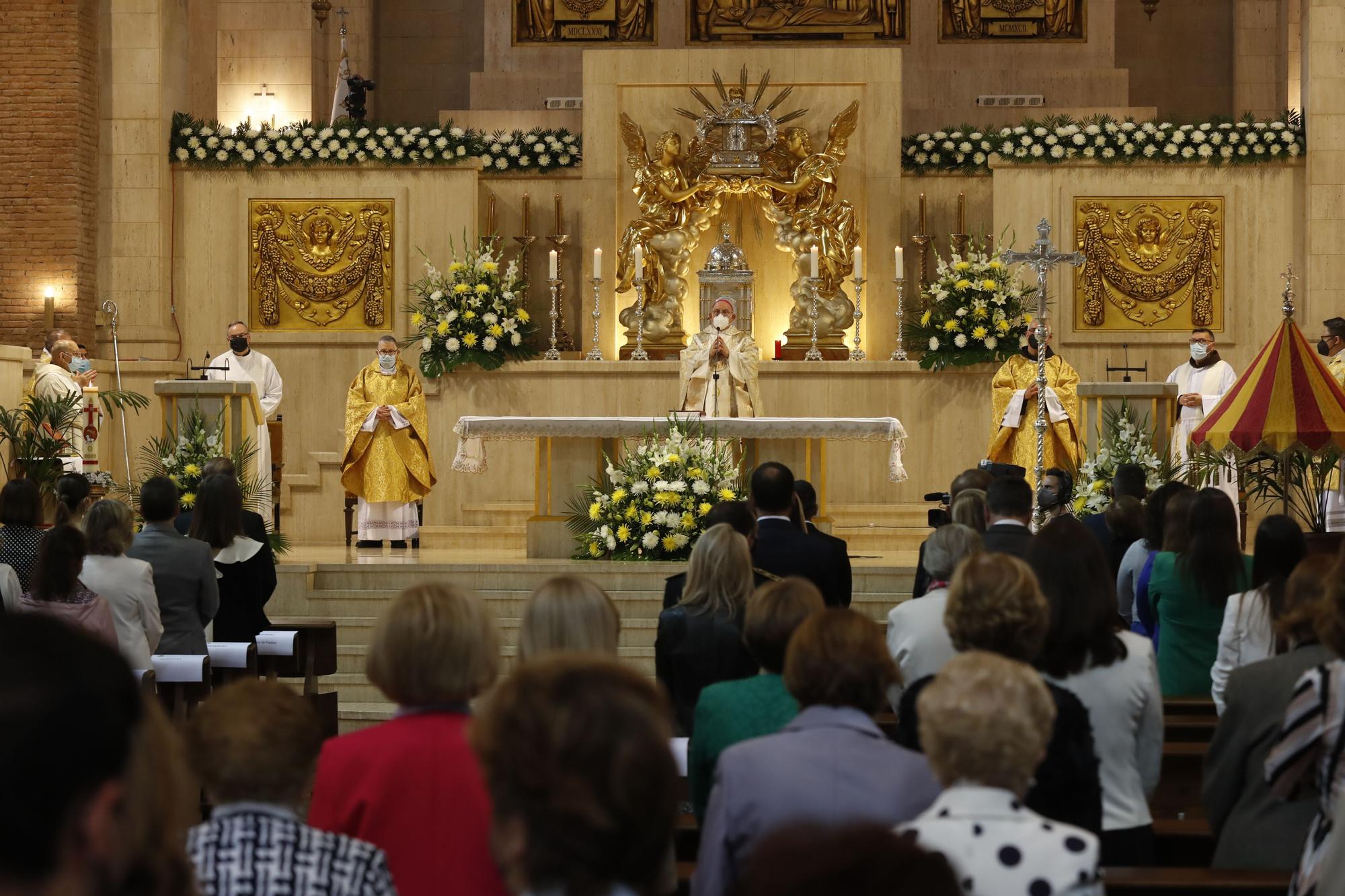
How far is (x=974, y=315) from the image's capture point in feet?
50.2

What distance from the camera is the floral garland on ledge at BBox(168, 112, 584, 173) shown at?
16953mm

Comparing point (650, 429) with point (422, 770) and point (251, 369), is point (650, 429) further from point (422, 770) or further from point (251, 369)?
point (422, 770)

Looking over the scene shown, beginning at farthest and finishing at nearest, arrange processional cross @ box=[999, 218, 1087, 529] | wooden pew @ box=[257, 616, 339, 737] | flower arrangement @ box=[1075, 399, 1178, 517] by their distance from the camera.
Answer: flower arrangement @ box=[1075, 399, 1178, 517] < processional cross @ box=[999, 218, 1087, 529] < wooden pew @ box=[257, 616, 339, 737]

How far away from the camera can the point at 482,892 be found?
10.5 feet

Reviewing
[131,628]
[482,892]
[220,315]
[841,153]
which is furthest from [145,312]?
[482,892]

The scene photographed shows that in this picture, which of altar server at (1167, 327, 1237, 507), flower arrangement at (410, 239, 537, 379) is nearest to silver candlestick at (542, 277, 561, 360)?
flower arrangement at (410, 239, 537, 379)

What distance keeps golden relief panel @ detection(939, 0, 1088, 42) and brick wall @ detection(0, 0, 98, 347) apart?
941 cm

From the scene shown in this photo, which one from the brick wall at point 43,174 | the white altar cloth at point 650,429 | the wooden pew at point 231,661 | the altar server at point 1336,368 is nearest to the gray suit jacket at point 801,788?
the wooden pew at point 231,661

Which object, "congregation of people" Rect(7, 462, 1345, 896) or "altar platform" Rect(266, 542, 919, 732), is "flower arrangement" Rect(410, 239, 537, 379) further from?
"congregation of people" Rect(7, 462, 1345, 896)

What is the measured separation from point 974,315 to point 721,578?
1043cm

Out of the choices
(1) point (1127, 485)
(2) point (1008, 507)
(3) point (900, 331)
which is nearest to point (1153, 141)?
(3) point (900, 331)

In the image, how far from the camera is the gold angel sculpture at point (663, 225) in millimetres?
16688

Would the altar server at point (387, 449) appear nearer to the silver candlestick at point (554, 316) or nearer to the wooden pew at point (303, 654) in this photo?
the silver candlestick at point (554, 316)

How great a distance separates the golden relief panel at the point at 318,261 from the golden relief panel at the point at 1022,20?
6.98 metres
